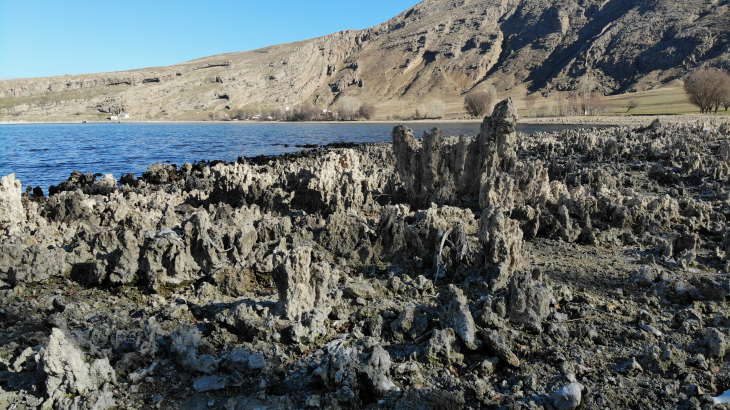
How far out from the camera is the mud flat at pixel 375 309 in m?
3.71

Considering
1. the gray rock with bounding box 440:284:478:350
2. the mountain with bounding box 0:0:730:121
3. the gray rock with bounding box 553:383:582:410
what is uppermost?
the mountain with bounding box 0:0:730:121

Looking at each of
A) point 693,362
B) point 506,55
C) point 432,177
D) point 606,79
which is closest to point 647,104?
point 606,79

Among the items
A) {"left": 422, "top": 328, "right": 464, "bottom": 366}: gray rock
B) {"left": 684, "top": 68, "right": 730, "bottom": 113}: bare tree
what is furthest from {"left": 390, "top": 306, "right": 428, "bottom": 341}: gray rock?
{"left": 684, "top": 68, "right": 730, "bottom": 113}: bare tree

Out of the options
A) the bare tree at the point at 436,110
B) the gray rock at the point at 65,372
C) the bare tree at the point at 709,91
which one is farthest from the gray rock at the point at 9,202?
the bare tree at the point at 436,110

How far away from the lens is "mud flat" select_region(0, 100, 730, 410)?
12.2 feet

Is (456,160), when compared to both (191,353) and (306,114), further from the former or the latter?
(306,114)

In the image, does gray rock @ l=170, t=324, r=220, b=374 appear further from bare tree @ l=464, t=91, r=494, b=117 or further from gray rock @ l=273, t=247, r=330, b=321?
bare tree @ l=464, t=91, r=494, b=117

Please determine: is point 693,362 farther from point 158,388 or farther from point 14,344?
point 14,344

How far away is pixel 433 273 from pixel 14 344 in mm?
5211

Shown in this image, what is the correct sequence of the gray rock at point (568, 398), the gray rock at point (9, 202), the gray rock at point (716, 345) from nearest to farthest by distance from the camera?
the gray rock at point (568, 398) → the gray rock at point (716, 345) → the gray rock at point (9, 202)

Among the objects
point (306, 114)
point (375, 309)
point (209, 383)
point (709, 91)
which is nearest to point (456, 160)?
point (375, 309)

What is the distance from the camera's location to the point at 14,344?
4.45m

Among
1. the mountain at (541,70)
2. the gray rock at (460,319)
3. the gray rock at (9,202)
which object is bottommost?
the gray rock at (460,319)

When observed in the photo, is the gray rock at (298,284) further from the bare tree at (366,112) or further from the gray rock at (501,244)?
the bare tree at (366,112)
